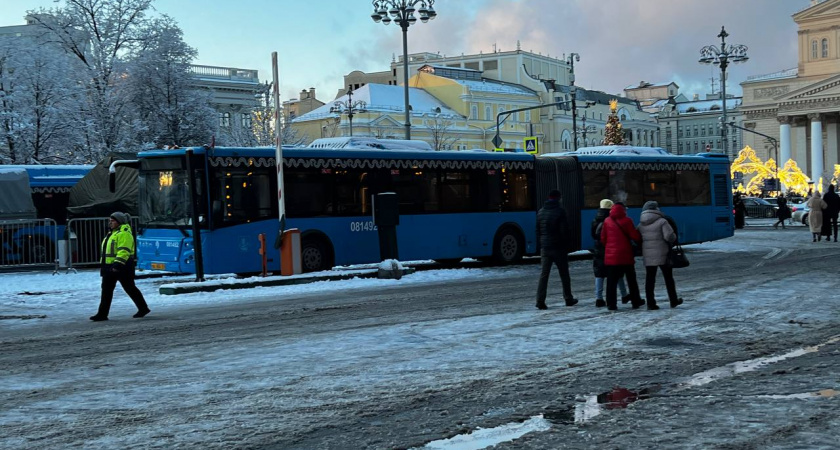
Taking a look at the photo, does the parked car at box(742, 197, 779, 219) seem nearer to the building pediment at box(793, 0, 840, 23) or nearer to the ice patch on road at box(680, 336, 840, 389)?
the building pediment at box(793, 0, 840, 23)

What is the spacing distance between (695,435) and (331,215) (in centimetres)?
1754

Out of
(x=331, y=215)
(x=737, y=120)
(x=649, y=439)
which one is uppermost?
(x=737, y=120)

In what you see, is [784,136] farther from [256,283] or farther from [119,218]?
[119,218]

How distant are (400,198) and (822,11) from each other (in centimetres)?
10090

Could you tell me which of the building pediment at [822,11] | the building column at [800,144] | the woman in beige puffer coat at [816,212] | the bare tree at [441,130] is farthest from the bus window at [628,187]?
the building pediment at [822,11]

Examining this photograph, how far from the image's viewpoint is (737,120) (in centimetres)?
17262

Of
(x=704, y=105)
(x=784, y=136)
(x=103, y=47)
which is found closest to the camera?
(x=103, y=47)

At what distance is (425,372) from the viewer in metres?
9.95

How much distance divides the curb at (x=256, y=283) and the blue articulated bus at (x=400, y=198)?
1000 millimetres

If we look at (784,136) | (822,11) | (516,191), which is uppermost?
(822,11)

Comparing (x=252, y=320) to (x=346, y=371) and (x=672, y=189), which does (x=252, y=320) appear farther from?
(x=672, y=189)

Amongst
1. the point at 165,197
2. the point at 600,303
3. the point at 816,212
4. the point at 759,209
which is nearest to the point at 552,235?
the point at 600,303

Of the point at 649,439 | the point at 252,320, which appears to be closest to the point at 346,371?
the point at 649,439

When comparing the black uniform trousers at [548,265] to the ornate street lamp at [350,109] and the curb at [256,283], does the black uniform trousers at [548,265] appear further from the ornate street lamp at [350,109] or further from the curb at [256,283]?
the ornate street lamp at [350,109]
